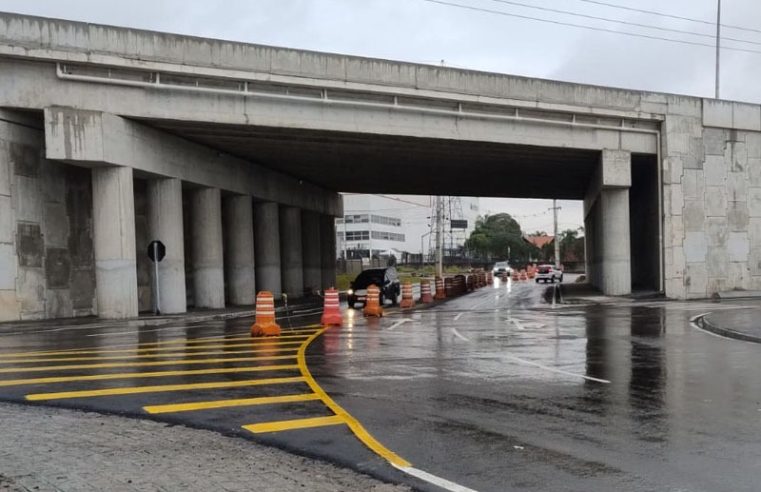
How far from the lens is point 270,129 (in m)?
25.6

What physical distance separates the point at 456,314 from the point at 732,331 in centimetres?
1011

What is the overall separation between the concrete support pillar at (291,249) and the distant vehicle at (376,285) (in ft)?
32.8

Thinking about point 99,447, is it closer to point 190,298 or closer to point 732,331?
point 732,331

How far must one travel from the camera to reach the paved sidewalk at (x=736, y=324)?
15223mm

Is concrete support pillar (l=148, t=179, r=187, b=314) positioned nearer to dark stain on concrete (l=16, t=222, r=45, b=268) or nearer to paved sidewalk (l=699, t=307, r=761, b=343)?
dark stain on concrete (l=16, t=222, r=45, b=268)

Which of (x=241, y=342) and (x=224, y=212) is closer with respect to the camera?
(x=241, y=342)

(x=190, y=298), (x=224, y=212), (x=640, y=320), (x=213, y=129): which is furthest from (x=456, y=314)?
(x=224, y=212)

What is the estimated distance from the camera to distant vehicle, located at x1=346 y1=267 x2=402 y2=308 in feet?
97.2

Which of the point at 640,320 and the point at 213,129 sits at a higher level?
the point at 213,129

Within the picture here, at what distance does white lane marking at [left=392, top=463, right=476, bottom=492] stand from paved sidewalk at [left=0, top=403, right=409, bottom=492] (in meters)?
0.36

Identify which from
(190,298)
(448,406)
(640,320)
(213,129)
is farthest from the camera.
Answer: (190,298)

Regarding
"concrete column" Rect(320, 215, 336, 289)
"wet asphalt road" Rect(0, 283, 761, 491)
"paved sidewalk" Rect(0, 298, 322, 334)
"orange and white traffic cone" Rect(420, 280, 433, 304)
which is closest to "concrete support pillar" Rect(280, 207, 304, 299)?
"concrete column" Rect(320, 215, 336, 289)

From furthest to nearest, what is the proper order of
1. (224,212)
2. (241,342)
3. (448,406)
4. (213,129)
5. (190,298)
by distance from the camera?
1. (224,212)
2. (190,298)
3. (213,129)
4. (241,342)
5. (448,406)

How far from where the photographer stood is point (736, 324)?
1750 cm
